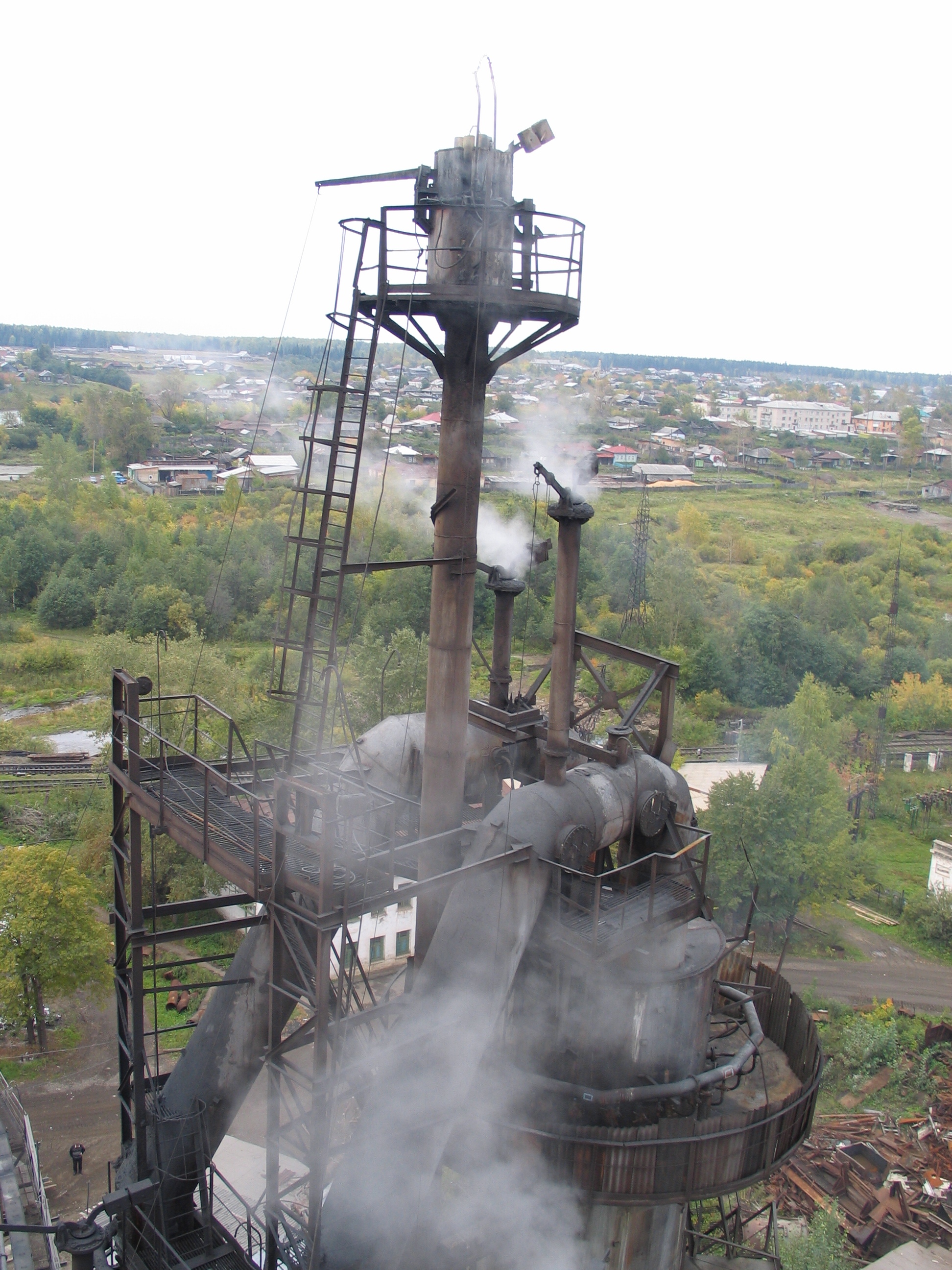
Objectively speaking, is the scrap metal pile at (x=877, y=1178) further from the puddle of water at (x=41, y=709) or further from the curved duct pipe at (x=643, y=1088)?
the puddle of water at (x=41, y=709)

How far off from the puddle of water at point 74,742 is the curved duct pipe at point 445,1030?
3435 cm

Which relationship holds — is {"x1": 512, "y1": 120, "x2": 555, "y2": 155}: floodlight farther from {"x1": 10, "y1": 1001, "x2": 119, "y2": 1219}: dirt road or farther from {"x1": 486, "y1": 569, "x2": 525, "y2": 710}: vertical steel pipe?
{"x1": 10, "y1": 1001, "x2": 119, "y2": 1219}: dirt road

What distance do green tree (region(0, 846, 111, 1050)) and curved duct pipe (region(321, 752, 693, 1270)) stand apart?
47.4 ft

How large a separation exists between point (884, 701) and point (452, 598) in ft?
153

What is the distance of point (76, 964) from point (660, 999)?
54.2ft

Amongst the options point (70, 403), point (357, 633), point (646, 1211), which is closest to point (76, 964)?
point (646, 1211)

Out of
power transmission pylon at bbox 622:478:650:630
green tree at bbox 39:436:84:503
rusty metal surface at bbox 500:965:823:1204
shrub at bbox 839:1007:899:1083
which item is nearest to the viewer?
rusty metal surface at bbox 500:965:823:1204

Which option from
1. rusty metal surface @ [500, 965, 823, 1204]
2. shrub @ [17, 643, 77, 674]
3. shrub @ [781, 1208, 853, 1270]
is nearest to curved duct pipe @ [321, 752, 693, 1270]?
rusty metal surface @ [500, 965, 823, 1204]

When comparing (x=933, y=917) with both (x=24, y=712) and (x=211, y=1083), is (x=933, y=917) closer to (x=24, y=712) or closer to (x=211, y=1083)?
(x=211, y=1083)

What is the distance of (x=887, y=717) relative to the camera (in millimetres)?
53281

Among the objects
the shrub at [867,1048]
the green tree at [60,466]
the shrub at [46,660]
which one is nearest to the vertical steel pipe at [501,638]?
the shrub at [867,1048]

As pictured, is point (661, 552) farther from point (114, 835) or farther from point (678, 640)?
point (114, 835)

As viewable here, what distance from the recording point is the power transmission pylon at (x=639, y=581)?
5894 centimetres

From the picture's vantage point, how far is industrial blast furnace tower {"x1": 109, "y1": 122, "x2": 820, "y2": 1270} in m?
11.9
